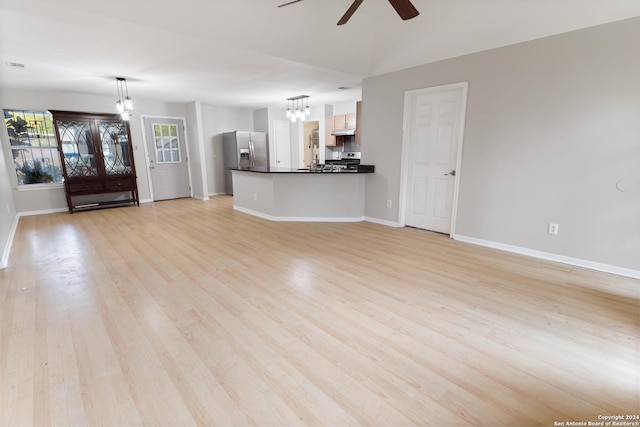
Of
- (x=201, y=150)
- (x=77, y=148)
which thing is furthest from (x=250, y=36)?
(x=77, y=148)

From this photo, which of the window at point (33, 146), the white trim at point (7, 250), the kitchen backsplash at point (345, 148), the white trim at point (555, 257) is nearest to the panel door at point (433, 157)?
the white trim at point (555, 257)

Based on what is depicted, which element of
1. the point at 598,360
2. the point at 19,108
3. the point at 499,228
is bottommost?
the point at 598,360

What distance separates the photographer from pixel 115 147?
21.5 ft

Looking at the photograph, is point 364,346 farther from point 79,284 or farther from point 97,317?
point 79,284

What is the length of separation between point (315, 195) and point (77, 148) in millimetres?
5163

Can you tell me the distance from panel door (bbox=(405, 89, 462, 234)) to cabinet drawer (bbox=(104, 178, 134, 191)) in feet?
20.2

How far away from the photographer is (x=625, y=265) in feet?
9.79

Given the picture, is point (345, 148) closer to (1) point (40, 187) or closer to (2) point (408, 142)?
(2) point (408, 142)

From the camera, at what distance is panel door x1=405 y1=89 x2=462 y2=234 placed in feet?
13.7

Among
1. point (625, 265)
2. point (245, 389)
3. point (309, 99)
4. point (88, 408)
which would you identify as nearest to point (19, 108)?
point (309, 99)

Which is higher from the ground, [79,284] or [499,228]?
[499,228]

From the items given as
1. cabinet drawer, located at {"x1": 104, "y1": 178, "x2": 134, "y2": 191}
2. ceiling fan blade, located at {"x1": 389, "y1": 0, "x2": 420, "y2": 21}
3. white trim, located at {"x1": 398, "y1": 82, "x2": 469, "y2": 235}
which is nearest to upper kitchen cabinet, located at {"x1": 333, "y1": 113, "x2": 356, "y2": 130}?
white trim, located at {"x1": 398, "y1": 82, "x2": 469, "y2": 235}

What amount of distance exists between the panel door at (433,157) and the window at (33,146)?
7.09 metres

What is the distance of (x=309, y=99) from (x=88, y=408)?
6.94 meters
